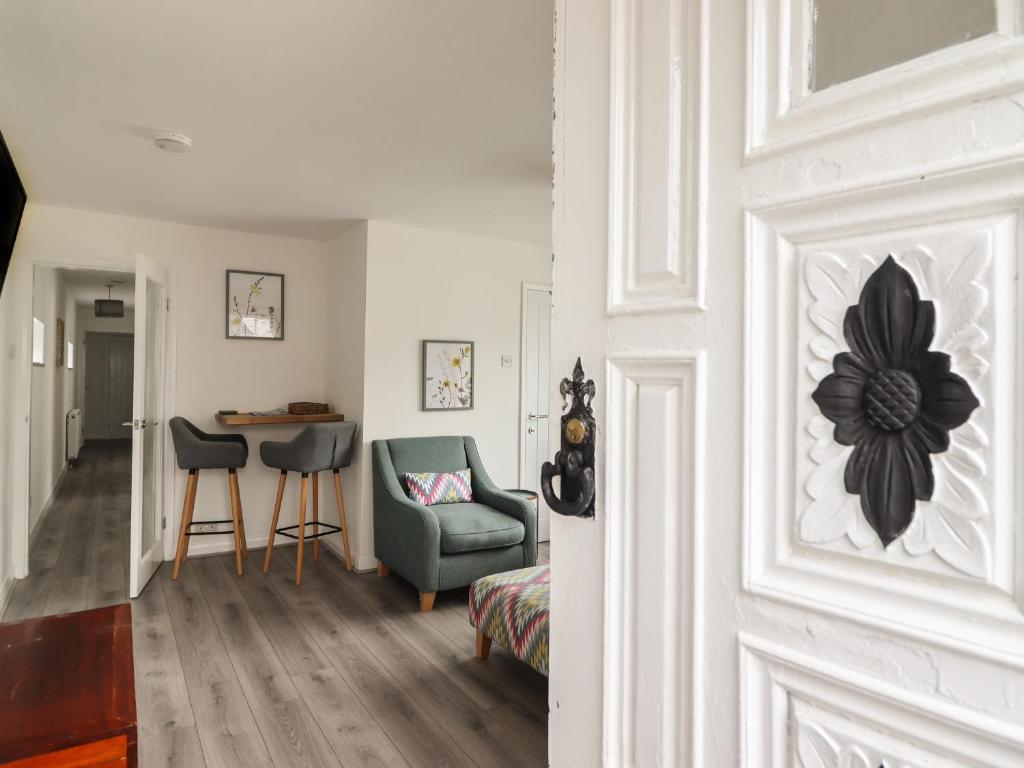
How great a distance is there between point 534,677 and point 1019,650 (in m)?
2.69

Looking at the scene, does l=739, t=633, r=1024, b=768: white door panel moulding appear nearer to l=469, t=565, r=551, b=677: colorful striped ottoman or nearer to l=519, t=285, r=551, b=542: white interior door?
l=469, t=565, r=551, b=677: colorful striped ottoman

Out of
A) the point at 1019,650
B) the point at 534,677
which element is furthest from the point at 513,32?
the point at 534,677

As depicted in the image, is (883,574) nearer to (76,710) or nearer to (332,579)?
(76,710)

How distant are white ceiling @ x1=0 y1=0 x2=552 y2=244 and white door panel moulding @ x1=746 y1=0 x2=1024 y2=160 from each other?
1.46 m

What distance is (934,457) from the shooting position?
1.57ft

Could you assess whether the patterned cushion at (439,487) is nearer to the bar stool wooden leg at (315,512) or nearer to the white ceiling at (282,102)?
the bar stool wooden leg at (315,512)

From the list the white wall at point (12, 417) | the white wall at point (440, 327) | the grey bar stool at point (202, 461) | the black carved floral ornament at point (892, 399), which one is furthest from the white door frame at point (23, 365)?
the black carved floral ornament at point (892, 399)

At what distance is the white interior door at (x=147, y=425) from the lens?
11.8ft

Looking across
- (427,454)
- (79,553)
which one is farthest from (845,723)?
(79,553)

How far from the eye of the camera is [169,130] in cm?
268

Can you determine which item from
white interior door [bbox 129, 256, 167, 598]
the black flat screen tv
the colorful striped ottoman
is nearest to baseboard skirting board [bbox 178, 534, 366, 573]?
white interior door [bbox 129, 256, 167, 598]

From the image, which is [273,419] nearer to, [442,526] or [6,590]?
[442,526]

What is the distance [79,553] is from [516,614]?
372 centimetres

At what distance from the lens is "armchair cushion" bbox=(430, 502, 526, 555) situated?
3.56 m
